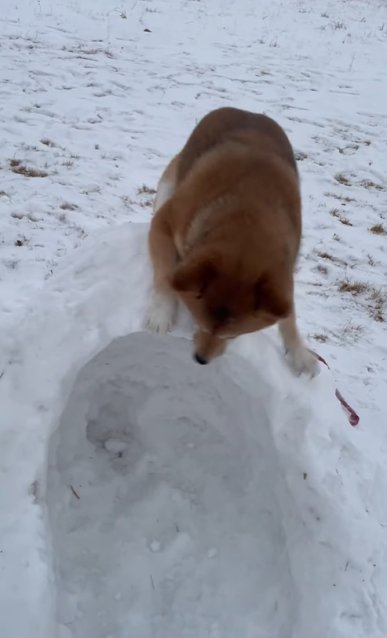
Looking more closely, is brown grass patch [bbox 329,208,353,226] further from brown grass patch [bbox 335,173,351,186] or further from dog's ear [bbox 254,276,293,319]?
dog's ear [bbox 254,276,293,319]

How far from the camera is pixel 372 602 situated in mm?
2887

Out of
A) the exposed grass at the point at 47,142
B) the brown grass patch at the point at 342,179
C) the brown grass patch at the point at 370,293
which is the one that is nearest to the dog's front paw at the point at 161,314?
the brown grass patch at the point at 370,293

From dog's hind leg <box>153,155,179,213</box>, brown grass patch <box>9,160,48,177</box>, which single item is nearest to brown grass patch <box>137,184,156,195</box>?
brown grass patch <box>9,160,48,177</box>

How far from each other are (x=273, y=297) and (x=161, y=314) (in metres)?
0.98

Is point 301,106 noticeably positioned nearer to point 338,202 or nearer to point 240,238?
point 338,202

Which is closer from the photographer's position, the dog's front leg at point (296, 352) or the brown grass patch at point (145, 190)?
the dog's front leg at point (296, 352)

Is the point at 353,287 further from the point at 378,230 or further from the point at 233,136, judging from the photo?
the point at 233,136

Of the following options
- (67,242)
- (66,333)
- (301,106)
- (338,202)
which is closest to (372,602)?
(66,333)

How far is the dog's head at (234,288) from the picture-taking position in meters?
2.55

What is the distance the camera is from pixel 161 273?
3.51 metres

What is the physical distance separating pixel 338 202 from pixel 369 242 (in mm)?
833

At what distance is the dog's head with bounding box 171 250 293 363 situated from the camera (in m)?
2.55

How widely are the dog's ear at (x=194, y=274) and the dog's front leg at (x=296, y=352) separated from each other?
1.07m

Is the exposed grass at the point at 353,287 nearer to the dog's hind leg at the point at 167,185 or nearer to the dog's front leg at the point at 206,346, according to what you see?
the dog's hind leg at the point at 167,185
